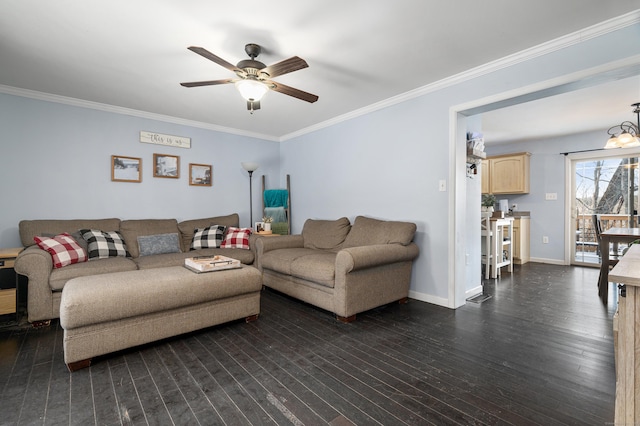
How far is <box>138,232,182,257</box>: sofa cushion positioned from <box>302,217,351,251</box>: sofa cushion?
168 cm

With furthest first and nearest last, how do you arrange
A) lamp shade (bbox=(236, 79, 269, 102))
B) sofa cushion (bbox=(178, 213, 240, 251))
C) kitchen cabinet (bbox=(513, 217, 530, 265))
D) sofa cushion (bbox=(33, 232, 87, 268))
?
1. kitchen cabinet (bbox=(513, 217, 530, 265))
2. sofa cushion (bbox=(178, 213, 240, 251))
3. sofa cushion (bbox=(33, 232, 87, 268))
4. lamp shade (bbox=(236, 79, 269, 102))

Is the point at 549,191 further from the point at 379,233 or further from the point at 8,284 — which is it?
the point at 8,284

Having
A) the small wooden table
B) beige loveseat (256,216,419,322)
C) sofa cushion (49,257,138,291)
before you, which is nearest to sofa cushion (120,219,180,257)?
sofa cushion (49,257,138,291)

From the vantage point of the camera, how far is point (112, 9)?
200 centimetres

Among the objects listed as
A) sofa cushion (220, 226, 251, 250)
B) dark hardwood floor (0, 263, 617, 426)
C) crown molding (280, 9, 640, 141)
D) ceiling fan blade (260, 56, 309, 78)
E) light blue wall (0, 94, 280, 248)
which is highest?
crown molding (280, 9, 640, 141)

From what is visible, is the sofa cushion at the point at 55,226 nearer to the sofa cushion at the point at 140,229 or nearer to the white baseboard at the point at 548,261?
the sofa cushion at the point at 140,229

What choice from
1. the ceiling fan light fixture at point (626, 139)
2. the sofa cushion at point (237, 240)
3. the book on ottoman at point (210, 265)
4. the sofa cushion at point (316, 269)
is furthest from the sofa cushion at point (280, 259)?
the ceiling fan light fixture at point (626, 139)

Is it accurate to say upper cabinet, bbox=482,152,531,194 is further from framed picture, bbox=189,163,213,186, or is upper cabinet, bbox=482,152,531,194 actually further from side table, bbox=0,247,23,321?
side table, bbox=0,247,23,321

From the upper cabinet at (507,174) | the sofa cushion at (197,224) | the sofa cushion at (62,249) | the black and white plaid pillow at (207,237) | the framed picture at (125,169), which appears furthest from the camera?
the upper cabinet at (507,174)

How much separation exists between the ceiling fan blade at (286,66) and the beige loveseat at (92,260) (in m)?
2.26

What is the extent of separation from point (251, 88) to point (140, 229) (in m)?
2.52

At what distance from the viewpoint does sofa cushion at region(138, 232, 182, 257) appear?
3697 millimetres

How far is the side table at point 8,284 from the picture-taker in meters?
2.64

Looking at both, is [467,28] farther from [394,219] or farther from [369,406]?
[369,406]
